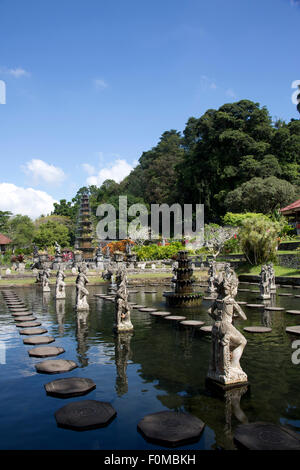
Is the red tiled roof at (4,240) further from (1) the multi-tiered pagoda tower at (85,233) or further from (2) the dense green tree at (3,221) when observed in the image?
(1) the multi-tiered pagoda tower at (85,233)

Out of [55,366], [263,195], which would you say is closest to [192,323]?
[55,366]

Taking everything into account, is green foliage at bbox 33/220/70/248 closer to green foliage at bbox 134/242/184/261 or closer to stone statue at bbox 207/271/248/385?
green foliage at bbox 134/242/184/261

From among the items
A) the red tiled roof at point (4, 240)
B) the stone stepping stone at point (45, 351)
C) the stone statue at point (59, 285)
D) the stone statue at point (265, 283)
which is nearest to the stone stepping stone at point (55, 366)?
the stone stepping stone at point (45, 351)

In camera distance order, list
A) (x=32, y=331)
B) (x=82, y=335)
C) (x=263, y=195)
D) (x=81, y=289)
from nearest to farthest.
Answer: (x=82, y=335)
(x=32, y=331)
(x=81, y=289)
(x=263, y=195)

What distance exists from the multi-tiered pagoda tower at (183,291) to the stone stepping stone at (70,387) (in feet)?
32.8

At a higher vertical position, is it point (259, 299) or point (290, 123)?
point (290, 123)

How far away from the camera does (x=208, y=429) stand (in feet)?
15.0

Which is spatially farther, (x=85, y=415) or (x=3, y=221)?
(x=3, y=221)

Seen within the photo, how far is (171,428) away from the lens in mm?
4504

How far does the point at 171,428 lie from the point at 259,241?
2618 centimetres

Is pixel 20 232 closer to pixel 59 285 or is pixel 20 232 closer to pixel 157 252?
pixel 157 252
